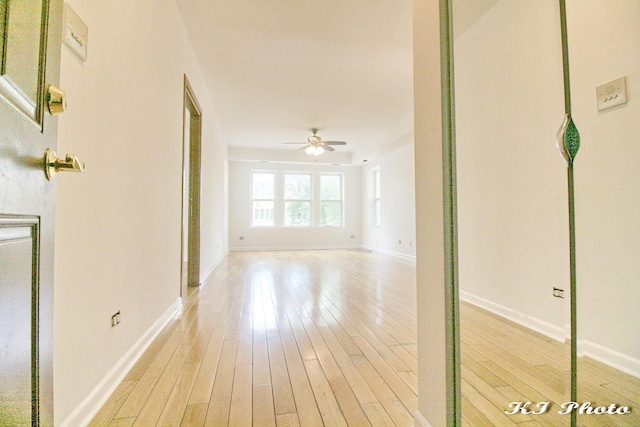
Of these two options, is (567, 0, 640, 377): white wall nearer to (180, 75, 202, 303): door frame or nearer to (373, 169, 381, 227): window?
(180, 75, 202, 303): door frame

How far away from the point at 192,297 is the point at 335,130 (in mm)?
4710

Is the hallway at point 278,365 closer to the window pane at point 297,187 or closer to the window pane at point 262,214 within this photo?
the window pane at point 262,214

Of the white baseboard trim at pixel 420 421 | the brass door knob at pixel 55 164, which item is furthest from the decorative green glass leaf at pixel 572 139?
the brass door knob at pixel 55 164

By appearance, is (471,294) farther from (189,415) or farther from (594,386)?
(189,415)

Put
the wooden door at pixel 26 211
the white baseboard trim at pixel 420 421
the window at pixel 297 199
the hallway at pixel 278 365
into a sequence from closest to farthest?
1. the wooden door at pixel 26 211
2. the white baseboard trim at pixel 420 421
3. the hallway at pixel 278 365
4. the window at pixel 297 199

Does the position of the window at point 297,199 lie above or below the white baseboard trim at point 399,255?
above

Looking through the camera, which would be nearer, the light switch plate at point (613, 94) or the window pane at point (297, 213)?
the light switch plate at point (613, 94)

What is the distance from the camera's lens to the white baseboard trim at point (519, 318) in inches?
38.0

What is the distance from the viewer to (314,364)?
1755 mm

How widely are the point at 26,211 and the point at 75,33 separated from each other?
1.00m

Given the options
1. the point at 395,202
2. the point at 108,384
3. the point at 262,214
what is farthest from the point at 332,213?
the point at 108,384

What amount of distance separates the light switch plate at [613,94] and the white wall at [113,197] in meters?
1.69

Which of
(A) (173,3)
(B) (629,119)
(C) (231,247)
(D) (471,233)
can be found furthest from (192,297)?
(C) (231,247)

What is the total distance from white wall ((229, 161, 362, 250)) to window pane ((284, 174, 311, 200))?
239mm
